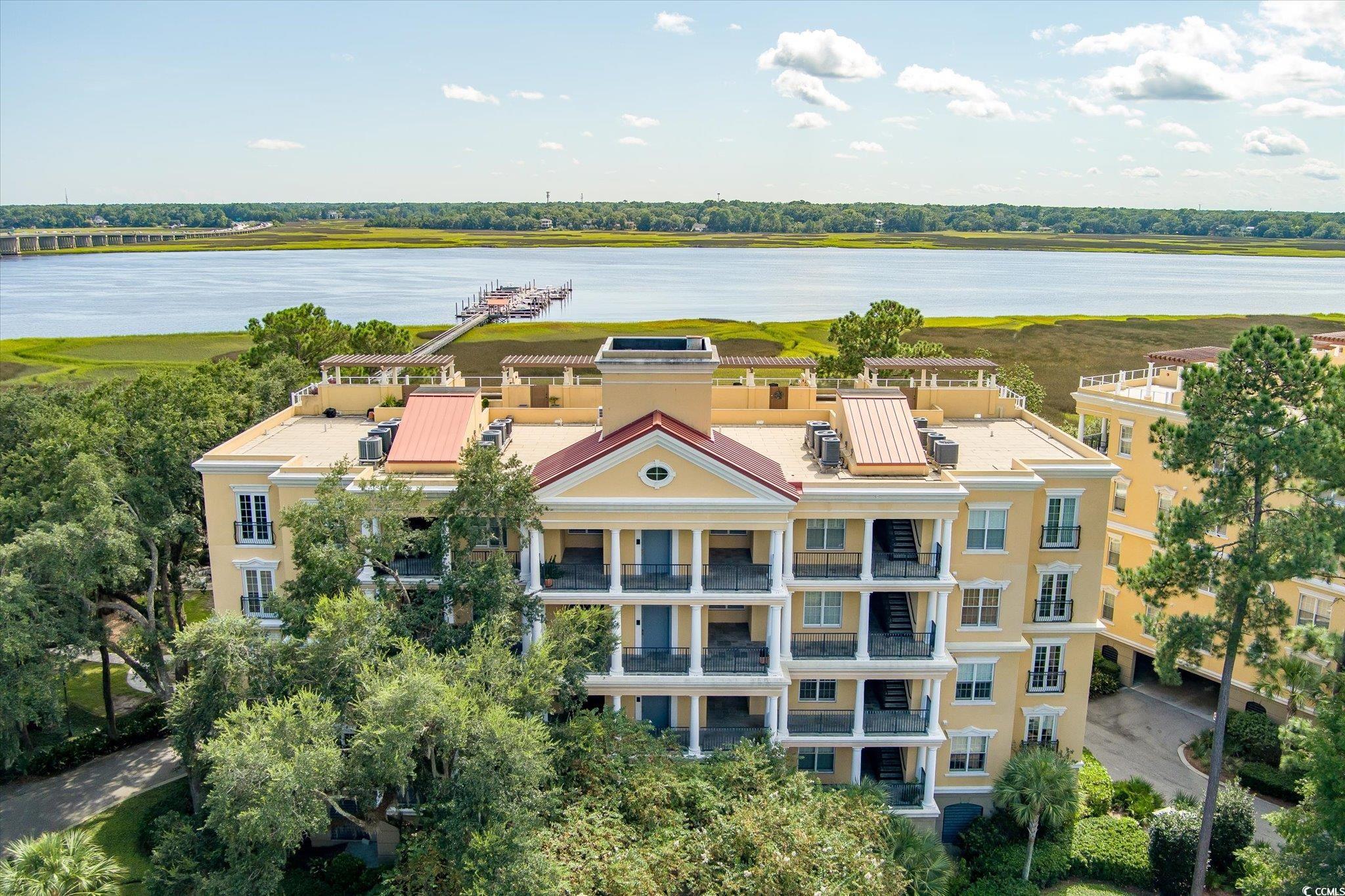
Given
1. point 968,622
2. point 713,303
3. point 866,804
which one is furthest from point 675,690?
point 713,303

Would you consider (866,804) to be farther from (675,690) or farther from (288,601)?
(288,601)

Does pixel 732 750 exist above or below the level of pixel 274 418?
below

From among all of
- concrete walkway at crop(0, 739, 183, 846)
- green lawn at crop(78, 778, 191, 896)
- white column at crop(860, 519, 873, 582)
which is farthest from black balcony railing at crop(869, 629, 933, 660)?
concrete walkway at crop(0, 739, 183, 846)

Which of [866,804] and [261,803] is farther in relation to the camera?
[866,804]

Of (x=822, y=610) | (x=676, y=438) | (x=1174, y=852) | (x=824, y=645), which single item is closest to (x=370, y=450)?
(x=676, y=438)

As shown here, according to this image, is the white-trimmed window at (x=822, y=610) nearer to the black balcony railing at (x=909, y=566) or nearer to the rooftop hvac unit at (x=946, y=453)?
the black balcony railing at (x=909, y=566)

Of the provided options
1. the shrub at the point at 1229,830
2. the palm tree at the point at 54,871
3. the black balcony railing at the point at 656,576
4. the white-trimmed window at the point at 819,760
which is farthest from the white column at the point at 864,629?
the palm tree at the point at 54,871
